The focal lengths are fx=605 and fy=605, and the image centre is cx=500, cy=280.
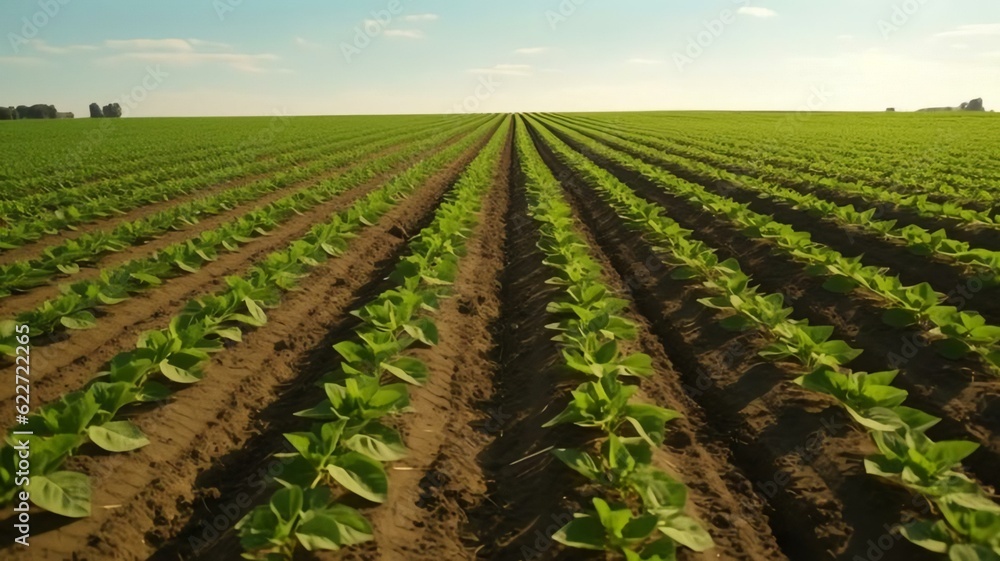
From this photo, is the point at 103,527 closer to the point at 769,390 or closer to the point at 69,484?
the point at 69,484

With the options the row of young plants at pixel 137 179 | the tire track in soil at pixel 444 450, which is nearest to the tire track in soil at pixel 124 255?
the row of young plants at pixel 137 179

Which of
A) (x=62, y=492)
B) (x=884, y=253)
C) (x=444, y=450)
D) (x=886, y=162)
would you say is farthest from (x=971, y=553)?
(x=886, y=162)

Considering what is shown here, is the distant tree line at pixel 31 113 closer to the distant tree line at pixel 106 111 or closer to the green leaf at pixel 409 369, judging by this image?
→ the distant tree line at pixel 106 111

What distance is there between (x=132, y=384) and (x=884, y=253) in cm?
911

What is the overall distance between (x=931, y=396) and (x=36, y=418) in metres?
6.12

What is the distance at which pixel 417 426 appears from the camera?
4.19 m

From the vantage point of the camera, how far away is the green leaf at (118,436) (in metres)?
3.60

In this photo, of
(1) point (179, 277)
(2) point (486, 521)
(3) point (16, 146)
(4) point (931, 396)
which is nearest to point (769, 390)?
(4) point (931, 396)

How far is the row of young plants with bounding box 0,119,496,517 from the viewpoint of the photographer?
3.17m

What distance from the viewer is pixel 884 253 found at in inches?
335

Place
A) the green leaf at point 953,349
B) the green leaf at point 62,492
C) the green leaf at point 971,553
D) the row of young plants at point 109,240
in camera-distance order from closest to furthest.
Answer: the green leaf at point 971,553 → the green leaf at point 62,492 → the green leaf at point 953,349 → the row of young plants at point 109,240

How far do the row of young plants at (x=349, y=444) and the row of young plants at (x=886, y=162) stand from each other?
11920 millimetres

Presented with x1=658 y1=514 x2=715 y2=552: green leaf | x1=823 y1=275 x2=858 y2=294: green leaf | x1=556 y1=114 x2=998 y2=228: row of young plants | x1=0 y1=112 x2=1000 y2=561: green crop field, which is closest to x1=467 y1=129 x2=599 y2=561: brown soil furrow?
x1=0 y1=112 x2=1000 y2=561: green crop field

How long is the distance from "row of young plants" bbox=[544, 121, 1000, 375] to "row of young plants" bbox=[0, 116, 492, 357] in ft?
25.0
